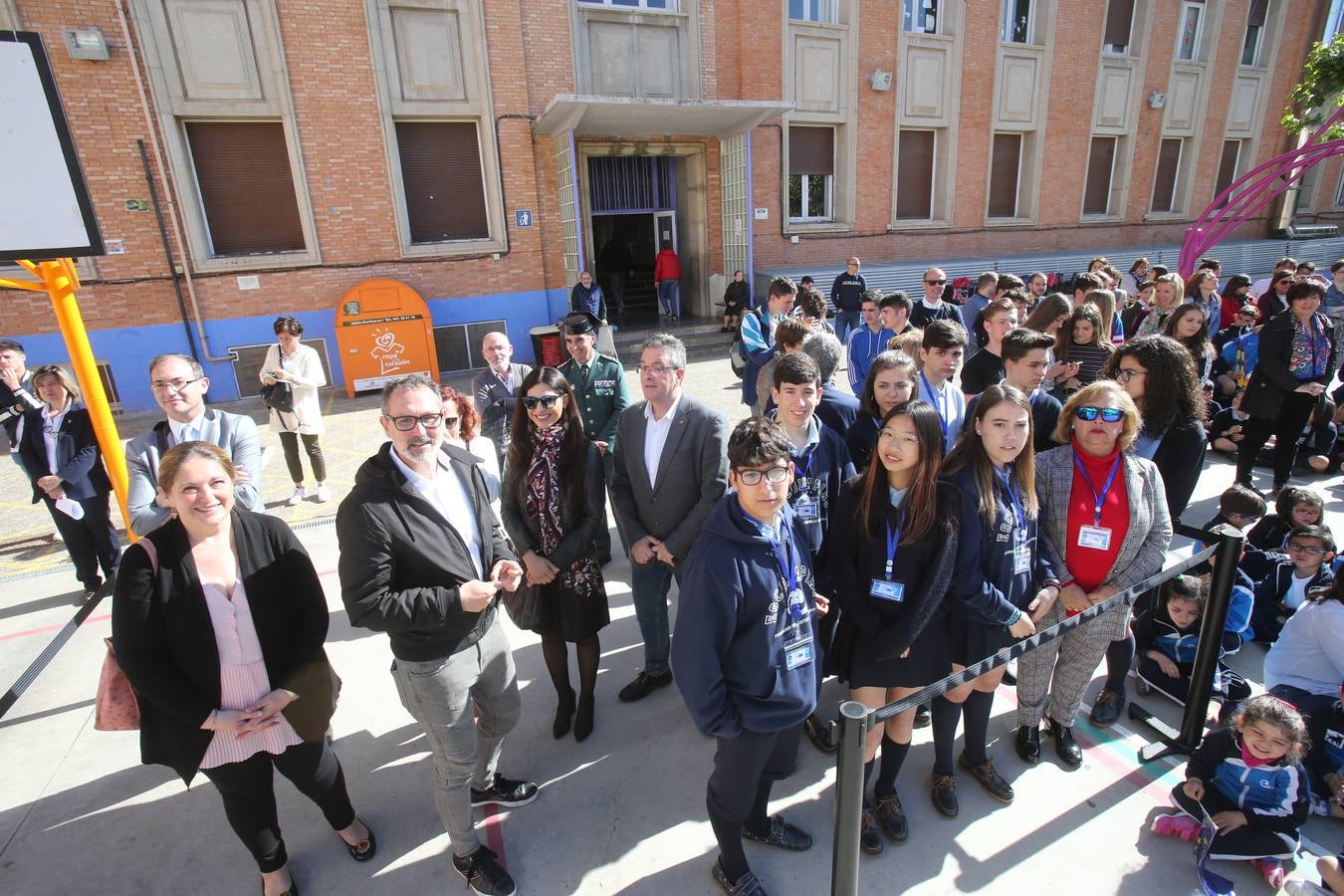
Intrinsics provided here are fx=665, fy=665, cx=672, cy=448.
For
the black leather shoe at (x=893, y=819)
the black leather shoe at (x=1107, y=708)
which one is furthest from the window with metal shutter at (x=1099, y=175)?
the black leather shoe at (x=893, y=819)

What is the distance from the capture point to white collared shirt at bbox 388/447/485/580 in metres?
2.42

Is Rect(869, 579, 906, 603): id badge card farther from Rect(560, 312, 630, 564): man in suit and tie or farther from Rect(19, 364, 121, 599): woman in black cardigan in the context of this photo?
Rect(19, 364, 121, 599): woman in black cardigan

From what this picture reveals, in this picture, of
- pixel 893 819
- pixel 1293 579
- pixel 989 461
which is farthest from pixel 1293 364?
pixel 893 819

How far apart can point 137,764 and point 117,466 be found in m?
1.71

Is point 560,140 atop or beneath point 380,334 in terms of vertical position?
Answer: atop

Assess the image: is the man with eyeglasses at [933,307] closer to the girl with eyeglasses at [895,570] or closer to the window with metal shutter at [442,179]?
the girl with eyeglasses at [895,570]

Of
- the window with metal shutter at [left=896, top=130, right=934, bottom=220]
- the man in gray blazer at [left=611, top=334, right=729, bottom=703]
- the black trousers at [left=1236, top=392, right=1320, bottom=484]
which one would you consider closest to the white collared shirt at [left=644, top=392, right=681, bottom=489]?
the man in gray blazer at [left=611, top=334, right=729, bottom=703]

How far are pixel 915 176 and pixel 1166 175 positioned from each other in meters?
8.49

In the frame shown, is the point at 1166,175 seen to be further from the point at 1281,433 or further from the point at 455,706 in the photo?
the point at 455,706

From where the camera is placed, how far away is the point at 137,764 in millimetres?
3354

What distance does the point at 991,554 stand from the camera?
2.60 meters

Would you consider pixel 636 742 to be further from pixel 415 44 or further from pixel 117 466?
pixel 415 44

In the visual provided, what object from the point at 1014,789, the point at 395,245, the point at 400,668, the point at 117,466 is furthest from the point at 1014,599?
the point at 395,245

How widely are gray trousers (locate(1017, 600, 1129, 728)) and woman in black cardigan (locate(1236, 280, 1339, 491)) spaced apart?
4.09 m
